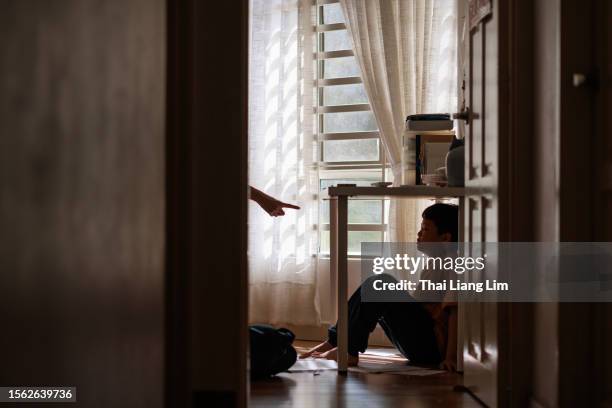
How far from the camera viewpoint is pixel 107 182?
0.72 meters

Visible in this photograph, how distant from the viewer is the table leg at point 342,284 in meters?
2.98

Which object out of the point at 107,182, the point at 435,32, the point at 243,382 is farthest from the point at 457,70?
the point at 107,182

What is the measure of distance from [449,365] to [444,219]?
696mm

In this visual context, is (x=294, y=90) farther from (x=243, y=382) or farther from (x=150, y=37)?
(x=150, y=37)

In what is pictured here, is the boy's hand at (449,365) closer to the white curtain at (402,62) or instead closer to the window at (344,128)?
the white curtain at (402,62)

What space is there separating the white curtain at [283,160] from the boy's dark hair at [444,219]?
123 centimetres

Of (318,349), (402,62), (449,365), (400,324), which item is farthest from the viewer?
(402,62)

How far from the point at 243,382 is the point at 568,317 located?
0.91m

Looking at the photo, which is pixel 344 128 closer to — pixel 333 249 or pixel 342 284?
pixel 333 249

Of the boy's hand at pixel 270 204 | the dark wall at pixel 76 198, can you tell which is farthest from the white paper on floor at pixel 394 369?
the dark wall at pixel 76 198

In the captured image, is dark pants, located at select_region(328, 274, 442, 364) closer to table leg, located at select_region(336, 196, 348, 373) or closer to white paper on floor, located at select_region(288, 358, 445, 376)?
white paper on floor, located at select_region(288, 358, 445, 376)

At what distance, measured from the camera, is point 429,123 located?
133 inches

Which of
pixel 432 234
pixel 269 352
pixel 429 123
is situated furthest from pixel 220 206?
pixel 429 123

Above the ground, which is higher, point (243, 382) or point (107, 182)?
point (107, 182)
